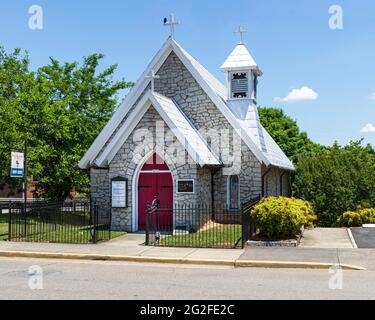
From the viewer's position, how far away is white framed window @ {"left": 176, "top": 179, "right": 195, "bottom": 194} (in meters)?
17.8

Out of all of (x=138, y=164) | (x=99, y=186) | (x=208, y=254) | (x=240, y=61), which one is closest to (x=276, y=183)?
(x=240, y=61)

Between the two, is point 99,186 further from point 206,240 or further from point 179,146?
point 206,240

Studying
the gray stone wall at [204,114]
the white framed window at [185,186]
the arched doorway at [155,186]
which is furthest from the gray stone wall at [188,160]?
the arched doorway at [155,186]

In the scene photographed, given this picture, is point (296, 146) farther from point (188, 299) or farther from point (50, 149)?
point (188, 299)

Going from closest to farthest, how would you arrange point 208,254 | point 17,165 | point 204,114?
point 208,254, point 17,165, point 204,114

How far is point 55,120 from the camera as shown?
78.9 feet

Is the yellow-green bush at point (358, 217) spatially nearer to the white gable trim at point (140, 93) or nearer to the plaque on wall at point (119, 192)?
the white gable trim at point (140, 93)

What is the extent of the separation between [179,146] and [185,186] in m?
1.49

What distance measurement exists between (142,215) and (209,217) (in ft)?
8.96

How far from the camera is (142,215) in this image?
62.2 feet

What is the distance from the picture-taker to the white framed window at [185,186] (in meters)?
17.8

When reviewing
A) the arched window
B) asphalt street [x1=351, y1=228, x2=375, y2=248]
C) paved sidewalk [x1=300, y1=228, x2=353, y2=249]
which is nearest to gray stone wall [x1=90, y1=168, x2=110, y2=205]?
the arched window

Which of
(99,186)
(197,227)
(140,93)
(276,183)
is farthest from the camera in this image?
(276,183)
